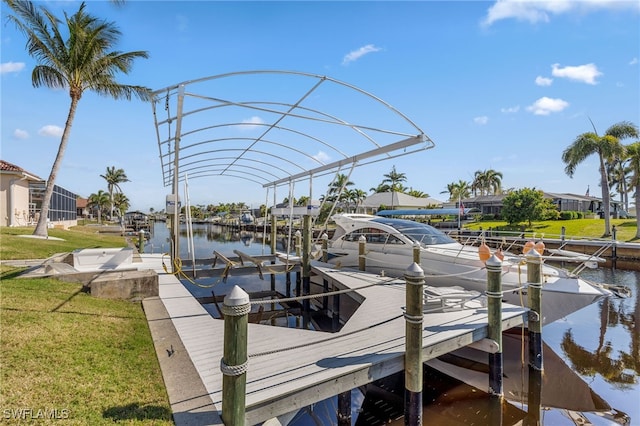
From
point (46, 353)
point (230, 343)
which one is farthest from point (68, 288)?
point (230, 343)

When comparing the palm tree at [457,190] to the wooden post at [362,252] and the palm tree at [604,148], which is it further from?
the wooden post at [362,252]

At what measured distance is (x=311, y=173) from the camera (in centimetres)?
1141

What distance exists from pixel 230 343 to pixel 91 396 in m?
1.61

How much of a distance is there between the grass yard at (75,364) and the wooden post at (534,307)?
646 cm

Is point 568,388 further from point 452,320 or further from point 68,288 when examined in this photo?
point 68,288

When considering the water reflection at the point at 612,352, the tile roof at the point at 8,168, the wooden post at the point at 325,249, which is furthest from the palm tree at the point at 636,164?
the tile roof at the point at 8,168

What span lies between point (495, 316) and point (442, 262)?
157 inches

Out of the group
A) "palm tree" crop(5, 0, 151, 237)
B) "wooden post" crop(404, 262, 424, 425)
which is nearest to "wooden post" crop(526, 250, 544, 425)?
"wooden post" crop(404, 262, 424, 425)

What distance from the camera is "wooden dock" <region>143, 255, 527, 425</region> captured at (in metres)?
3.63

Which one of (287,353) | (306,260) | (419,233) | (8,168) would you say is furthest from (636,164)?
(8,168)

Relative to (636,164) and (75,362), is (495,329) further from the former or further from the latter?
(636,164)

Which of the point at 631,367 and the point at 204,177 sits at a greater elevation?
the point at 204,177

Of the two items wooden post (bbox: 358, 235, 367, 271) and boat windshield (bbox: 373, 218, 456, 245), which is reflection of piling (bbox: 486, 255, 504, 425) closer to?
boat windshield (bbox: 373, 218, 456, 245)

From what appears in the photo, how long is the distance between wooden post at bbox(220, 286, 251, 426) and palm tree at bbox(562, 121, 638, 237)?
31.1 metres
